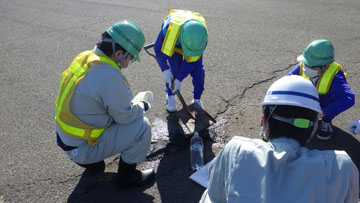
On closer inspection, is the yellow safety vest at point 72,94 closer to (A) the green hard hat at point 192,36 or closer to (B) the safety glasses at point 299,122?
(A) the green hard hat at point 192,36

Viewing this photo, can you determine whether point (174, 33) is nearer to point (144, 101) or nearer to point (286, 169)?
point (144, 101)

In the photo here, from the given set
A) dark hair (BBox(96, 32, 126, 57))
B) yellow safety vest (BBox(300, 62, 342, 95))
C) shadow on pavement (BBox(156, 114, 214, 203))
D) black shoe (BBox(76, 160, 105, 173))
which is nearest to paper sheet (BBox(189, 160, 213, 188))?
shadow on pavement (BBox(156, 114, 214, 203))

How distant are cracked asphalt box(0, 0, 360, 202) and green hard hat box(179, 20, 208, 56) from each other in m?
0.95

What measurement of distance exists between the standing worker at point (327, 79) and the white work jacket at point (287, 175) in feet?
7.00

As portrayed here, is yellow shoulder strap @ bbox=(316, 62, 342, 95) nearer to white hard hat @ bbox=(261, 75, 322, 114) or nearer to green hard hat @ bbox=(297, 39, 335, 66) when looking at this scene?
green hard hat @ bbox=(297, 39, 335, 66)

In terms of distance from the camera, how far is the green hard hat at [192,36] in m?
3.45

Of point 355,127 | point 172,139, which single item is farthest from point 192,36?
point 355,127

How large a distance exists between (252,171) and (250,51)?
4.77 meters

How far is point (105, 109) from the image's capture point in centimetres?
274

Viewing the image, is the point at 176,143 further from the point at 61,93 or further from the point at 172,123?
the point at 61,93

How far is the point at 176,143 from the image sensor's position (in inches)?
142

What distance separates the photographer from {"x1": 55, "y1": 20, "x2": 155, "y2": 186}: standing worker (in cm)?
257

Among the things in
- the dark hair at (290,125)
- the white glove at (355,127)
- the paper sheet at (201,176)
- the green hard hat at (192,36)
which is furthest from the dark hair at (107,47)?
the white glove at (355,127)

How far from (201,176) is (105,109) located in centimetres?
113
